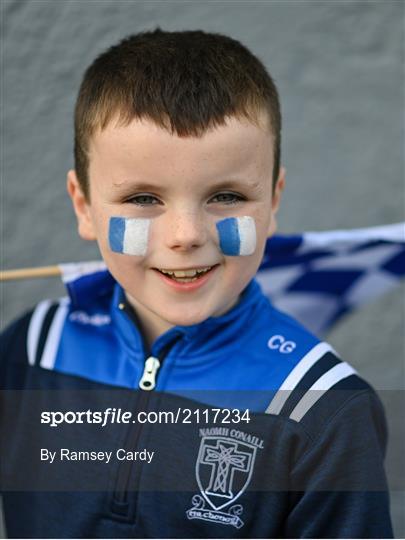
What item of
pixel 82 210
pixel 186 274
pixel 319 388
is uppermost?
pixel 82 210

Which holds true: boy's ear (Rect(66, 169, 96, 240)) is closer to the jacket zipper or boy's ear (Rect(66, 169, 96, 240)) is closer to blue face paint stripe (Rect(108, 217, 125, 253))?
blue face paint stripe (Rect(108, 217, 125, 253))

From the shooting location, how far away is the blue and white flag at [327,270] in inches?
59.1

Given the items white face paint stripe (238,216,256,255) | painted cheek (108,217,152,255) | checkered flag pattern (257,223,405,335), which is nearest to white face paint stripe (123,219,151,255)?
painted cheek (108,217,152,255)

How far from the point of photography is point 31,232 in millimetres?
1757

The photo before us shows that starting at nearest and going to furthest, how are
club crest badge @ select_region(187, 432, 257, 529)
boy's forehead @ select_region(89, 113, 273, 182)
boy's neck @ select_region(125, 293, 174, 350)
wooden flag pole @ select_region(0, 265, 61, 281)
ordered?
boy's forehead @ select_region(89, 113, 273, 182) → club crest badge @ select_region(187, 432, 257, 529) → boy's neck @ select_region(125, 293, 174, 350) → wooden flag pole @ select_region(0, 265, 61, 281)

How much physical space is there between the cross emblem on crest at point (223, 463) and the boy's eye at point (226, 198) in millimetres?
324

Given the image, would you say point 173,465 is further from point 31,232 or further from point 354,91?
point 354,91

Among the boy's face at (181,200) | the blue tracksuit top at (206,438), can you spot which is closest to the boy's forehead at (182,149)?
the boy's face at (181,200)

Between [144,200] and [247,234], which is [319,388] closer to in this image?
[247,234]

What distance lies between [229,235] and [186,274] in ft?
0.25

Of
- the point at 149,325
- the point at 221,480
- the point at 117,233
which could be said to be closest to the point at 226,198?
the point at 117,233

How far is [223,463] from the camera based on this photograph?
117 centimetres

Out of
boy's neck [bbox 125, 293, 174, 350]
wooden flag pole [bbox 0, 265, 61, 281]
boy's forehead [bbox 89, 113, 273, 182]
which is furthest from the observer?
wooden flag pole [bbox 0, 265, 61, 281]

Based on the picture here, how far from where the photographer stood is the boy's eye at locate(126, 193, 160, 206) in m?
1.10
